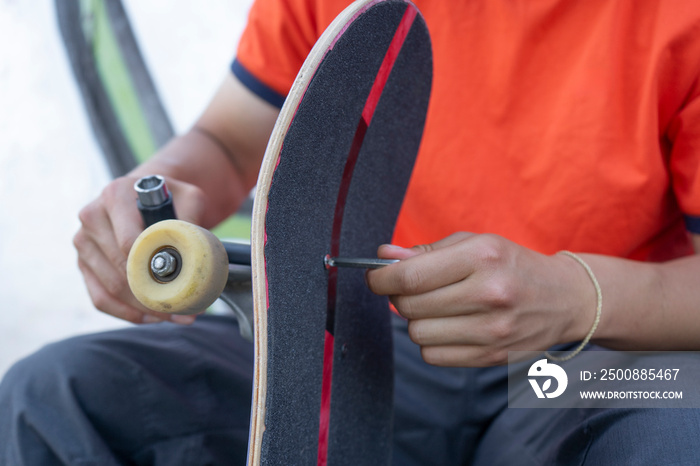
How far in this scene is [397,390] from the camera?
0.82 m

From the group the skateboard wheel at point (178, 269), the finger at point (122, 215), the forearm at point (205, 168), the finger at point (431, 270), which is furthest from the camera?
the forearm at point (205, 168)

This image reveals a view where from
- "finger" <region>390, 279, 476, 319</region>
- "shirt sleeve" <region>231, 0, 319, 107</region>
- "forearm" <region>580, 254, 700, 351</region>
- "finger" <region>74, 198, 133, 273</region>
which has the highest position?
"shirt sleeve" <region>231, 0, 319, 107</region>

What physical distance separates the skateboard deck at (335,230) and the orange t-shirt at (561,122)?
0.17m

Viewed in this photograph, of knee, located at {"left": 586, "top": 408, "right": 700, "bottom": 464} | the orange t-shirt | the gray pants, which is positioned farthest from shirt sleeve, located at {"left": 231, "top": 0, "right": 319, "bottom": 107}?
knee, located at {"left": 586, "top": 408, "right": 700, "bottom": 464}

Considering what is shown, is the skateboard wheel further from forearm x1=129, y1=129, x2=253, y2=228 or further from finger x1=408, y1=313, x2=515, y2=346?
forearm x1=129, y1=129, x2=253, y2=228

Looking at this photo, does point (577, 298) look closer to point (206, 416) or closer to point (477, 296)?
point (477, 296)

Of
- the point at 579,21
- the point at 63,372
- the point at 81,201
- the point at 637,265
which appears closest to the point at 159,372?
the point at 63,372

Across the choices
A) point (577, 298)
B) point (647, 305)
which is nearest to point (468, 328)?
point (577, 298)

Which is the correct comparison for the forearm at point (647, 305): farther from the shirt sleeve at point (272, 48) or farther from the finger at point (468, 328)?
the shirt sleeve at point (272, 48)

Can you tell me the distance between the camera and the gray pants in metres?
0.56

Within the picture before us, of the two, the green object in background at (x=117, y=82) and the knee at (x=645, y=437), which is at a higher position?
the green object in background at (x=117, y=82)

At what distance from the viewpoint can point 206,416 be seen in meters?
0.66

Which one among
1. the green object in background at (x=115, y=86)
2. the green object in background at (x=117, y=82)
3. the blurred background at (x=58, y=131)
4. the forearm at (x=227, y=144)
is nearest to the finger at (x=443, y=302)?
the forearm at (x=227, y=144)

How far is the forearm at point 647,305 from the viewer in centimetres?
60
